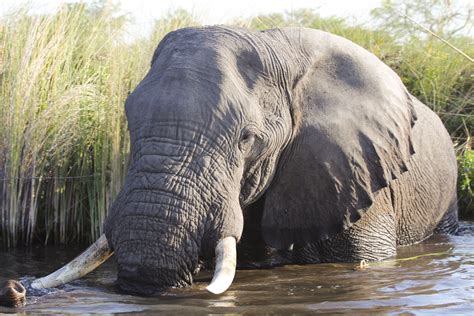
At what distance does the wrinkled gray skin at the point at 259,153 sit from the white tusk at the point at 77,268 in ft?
1.18

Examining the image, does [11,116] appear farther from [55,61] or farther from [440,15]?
[440,15]

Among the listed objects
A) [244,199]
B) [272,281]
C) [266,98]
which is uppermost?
[266,98]

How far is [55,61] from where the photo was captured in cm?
941

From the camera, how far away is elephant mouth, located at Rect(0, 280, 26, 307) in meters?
5.81

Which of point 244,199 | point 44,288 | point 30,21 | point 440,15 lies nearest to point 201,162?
point 244,199

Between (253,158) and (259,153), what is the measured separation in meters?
0.06

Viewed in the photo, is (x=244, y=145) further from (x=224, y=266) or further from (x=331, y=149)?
(x=224, y=266)

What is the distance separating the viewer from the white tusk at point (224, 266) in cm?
558

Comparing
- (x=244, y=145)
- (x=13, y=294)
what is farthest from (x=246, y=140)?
(x=13, y=294)

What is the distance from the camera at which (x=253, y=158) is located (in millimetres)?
6613

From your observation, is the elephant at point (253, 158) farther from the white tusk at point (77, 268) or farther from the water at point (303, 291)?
the water at point (303, 291)

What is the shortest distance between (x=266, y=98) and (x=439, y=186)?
10.4ft

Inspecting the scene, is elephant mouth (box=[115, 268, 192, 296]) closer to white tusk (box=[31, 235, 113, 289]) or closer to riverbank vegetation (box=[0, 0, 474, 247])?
white tusk (box=[31, 235, 113, 289])

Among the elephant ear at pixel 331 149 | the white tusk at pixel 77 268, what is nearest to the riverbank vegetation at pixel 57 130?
the elephant ear at pixel 331 149
